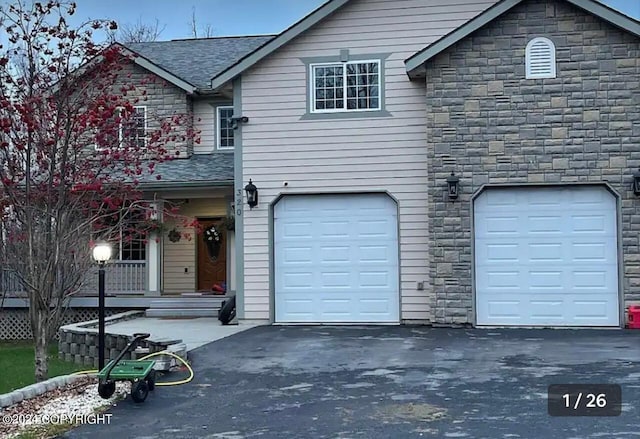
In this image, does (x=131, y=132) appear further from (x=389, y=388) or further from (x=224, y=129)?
(x=389, y=388)

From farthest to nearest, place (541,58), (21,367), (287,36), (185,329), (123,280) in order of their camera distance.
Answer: (123,280) < (287,36) < (185,329) < (541,58) < (21,367)

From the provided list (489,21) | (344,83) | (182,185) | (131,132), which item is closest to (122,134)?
(131,132)

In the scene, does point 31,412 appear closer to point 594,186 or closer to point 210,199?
point 594,186

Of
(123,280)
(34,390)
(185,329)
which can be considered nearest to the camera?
(34,390)

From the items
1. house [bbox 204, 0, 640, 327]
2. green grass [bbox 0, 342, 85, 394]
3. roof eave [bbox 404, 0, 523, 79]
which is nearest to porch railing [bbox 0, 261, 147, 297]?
green grass [bbox 0, 342, 85, 394]

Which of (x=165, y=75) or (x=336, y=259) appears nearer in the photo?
(x=336, y=259)

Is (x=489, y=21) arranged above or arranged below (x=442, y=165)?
above

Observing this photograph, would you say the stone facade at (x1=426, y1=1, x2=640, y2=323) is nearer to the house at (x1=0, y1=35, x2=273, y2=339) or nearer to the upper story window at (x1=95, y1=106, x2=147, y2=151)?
the house at (x1=0, y1=35, x2=273, y2=339)

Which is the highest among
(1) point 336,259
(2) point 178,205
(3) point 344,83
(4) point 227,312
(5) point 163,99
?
(5) point 163,99

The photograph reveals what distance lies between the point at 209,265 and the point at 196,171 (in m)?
2.80

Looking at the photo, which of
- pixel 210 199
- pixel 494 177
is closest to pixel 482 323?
pixel 494 177

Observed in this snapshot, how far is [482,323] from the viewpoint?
1395 cm

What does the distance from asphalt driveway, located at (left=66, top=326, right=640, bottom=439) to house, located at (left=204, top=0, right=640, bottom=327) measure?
161cm

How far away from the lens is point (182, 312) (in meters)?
17.0
